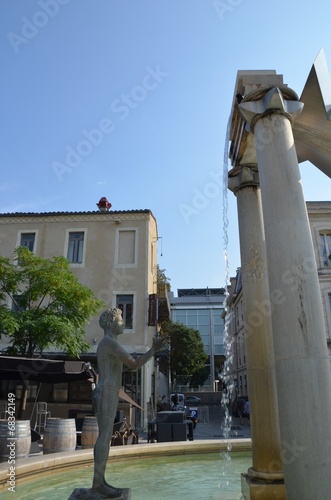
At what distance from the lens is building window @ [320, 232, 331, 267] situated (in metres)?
23.6

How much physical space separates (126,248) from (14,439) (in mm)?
15344

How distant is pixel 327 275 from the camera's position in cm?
2295

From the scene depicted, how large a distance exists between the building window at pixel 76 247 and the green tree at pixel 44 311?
21.3 feet

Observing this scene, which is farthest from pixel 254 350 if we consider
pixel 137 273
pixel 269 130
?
pixel 137 273

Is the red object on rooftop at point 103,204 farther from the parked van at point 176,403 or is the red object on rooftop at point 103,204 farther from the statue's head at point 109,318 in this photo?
the statue's head at point 109,318

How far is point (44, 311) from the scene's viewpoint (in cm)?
1430

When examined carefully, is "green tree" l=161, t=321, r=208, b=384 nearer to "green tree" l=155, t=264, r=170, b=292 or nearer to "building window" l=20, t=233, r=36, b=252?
"green tree" l=155, t=264, r=170, b=292

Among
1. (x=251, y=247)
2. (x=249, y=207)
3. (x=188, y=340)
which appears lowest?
(x=251, y=247)

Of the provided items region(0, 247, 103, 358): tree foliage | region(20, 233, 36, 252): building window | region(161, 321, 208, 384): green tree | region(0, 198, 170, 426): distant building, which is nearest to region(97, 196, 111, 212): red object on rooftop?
region(0, 198, 170, 426): distant building

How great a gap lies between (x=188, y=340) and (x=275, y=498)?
1247 inches

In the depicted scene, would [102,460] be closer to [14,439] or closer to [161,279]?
[14,439]

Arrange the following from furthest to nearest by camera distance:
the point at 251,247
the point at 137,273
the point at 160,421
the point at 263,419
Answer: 1. the point at 137,273
2. the point at 160,421
3. the point at 251,247
4. the point at 263,419

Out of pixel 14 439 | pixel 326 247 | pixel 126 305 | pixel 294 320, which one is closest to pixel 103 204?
pixel 126 305

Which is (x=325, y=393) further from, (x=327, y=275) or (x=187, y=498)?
(x=327, y=275)
